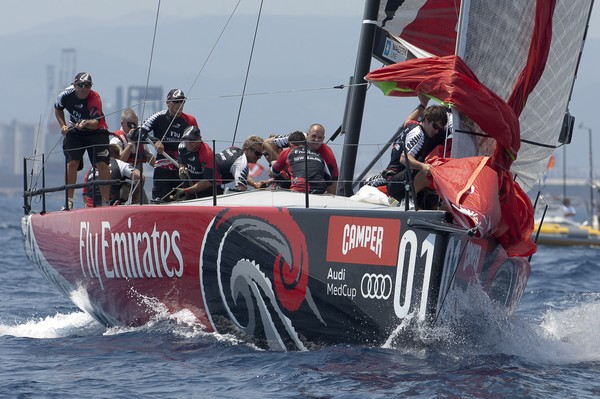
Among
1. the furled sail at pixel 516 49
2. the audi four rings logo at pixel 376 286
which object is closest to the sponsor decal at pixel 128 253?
the audi four rings logo at pixel 376 286

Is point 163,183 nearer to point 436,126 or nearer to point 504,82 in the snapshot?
point 436,126

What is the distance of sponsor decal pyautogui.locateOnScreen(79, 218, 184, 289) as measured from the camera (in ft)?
23.4

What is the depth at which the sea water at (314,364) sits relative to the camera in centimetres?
573

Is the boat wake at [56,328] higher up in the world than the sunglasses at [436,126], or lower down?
lower down

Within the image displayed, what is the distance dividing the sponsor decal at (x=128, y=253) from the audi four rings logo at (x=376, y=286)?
1.30m

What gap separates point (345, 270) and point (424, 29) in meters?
3.15

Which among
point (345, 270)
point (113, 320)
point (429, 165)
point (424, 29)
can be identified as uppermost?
point (424, 29)

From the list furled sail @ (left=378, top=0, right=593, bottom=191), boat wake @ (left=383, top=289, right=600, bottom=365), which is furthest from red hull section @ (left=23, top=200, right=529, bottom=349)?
furled sail @ (left=378, top=0, right=593, bottom=191)

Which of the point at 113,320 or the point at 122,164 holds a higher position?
the point at 122,164

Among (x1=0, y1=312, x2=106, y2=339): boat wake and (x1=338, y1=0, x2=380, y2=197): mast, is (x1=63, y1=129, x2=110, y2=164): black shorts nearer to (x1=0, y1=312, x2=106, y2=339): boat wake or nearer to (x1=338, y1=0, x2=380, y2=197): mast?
(x1=0, y1=312, x2=106, y2=339): boat wake

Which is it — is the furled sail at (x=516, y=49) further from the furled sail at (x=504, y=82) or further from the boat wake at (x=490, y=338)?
the boat wake at (x=490, y=338)

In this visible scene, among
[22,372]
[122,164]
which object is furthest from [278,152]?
[22,372]

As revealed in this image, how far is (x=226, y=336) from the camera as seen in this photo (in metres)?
7.05

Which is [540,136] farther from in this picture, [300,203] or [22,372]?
[22,372]
